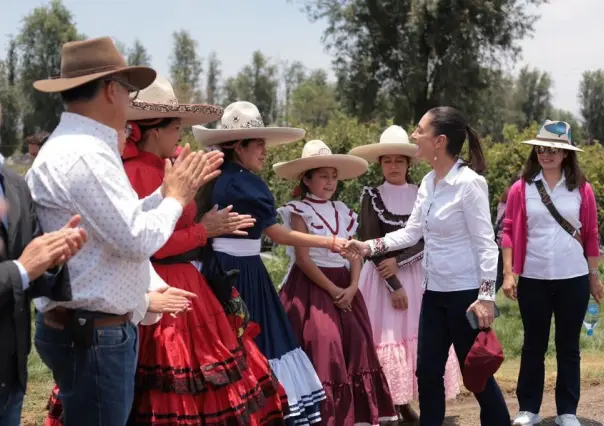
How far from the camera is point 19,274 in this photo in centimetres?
233

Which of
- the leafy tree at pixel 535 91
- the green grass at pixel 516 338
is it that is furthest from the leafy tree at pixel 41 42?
the green grass at pixel 516 338

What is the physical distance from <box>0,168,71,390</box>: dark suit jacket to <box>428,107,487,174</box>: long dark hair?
2456 mm

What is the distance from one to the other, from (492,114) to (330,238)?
29.9 m

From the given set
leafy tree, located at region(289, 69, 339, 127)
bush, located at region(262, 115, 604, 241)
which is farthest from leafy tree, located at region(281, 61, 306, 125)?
bush, located at region(262, 115, 604, 241)

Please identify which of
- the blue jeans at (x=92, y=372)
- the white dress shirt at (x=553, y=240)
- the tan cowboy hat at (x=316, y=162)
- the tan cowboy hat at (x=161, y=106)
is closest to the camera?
the blue jeans at (x=92, y=372)

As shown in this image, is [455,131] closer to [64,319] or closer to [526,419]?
[526,419]

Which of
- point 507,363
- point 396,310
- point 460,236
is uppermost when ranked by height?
point 460,236

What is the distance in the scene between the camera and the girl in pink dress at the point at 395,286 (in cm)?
510

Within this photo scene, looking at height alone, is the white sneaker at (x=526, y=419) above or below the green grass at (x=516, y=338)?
above

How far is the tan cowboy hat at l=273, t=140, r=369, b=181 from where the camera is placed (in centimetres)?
477

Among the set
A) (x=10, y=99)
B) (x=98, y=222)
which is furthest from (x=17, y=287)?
(x=10, y=99)

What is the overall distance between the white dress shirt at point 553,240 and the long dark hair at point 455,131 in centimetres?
86

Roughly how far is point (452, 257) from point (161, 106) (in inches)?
71.7

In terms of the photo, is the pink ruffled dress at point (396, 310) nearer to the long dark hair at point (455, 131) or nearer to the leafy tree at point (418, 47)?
the long dark hair at point (455, 131)
